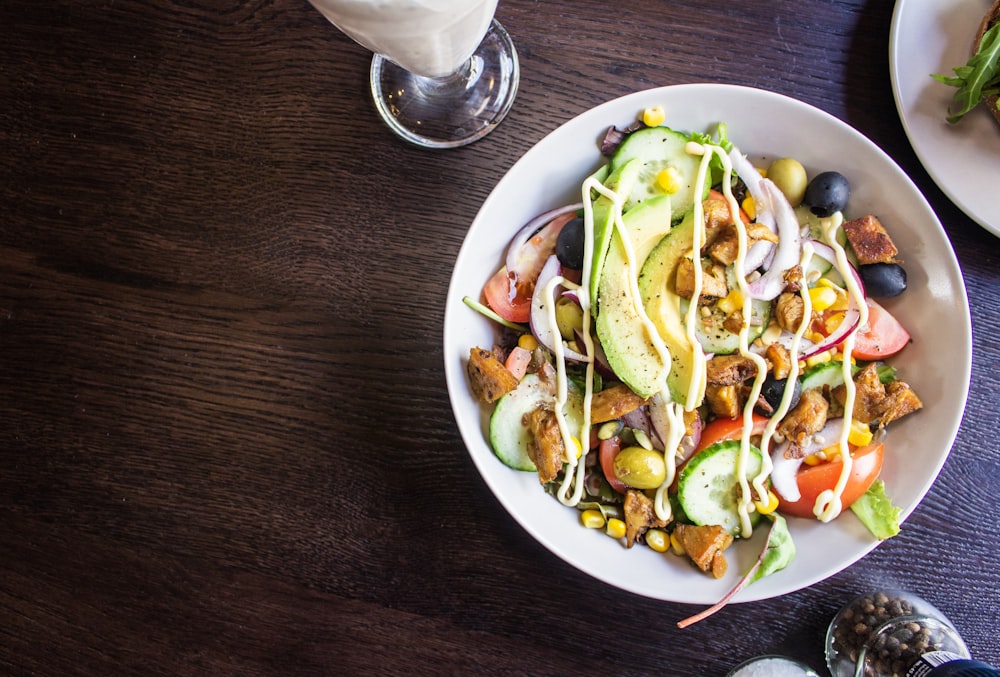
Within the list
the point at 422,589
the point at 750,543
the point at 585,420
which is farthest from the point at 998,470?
the point at 422,589

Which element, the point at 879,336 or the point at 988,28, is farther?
the point at 988,28

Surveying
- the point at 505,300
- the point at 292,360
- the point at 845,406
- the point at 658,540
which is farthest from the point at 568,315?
the point at 292,360

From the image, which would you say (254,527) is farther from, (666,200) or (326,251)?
(666,200)

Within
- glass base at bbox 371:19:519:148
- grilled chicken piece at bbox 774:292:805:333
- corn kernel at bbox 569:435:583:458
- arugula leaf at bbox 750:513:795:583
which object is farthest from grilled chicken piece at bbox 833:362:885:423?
glass base at bbox 371:19:519:148

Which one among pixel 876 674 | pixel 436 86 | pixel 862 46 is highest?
pixel 862 46

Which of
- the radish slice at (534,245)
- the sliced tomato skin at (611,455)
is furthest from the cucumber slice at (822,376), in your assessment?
the radish slice at (534,245)

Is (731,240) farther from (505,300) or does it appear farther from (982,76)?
(982,76)
